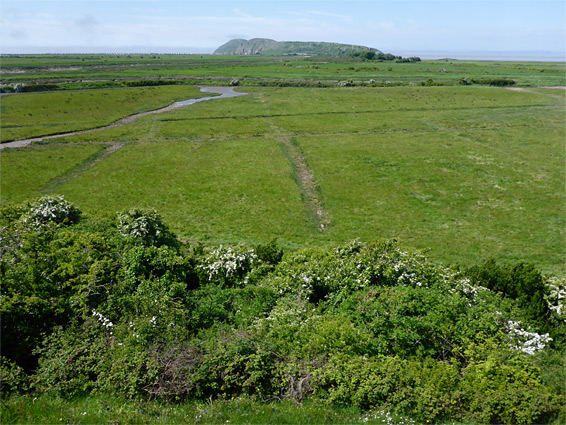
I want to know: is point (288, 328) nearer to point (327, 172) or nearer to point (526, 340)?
point (526, 340)

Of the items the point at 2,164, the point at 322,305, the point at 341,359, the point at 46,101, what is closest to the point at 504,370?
the point at 341,359

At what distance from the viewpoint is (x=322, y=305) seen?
43.8 feet

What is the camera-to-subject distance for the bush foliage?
950 centimetres

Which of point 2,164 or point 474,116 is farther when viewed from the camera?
point 474,116

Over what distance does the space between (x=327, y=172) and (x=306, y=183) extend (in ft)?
10.8

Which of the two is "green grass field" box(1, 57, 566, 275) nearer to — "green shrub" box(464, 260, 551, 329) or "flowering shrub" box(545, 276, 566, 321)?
"green shrub" box(464, 260, 551, 329)

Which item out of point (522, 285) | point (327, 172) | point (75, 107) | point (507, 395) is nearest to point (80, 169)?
point (327, 172)

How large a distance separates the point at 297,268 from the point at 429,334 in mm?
5629

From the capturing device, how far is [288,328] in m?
11.4

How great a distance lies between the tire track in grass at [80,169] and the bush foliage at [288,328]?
1751cm

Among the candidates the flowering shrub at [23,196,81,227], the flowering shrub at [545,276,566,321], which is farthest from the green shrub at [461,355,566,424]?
the flowering shrub at [23,196,81,227]

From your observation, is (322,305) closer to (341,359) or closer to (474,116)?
(341,359)

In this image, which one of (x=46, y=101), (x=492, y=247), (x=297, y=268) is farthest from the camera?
(x=46, y=101)

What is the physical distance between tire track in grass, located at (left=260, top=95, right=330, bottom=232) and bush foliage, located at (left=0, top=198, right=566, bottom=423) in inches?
363
